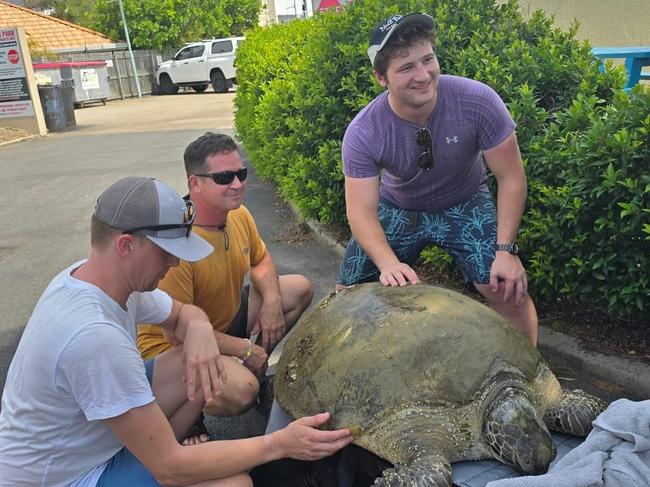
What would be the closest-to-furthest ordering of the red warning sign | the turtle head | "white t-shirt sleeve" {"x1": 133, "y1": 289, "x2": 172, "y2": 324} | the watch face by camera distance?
the turtle head < "white t-shirt sleeve" {"x1": 133, "y1": 289, "x2": 172, "y2": 324} < the watch face < the red warning sign

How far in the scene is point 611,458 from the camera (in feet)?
6.05

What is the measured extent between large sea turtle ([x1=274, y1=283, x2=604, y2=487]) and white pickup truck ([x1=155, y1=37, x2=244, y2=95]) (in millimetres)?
23659

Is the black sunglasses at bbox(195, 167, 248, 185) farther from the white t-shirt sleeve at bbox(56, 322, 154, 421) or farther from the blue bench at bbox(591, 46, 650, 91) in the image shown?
the blue bench at bbox(591, 46, 650, 91)

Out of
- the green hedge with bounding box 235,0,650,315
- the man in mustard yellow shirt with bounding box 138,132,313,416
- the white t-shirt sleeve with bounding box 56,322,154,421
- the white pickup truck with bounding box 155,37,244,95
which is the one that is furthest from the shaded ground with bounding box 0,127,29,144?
the white t-shirt sleeve with bounding box 56,322,154,421

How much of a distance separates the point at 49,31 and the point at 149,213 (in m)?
31.2

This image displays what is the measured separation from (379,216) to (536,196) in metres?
0.96

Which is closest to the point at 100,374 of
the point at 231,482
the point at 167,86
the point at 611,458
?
the point at 231,482

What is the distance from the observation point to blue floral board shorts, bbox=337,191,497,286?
125 inches

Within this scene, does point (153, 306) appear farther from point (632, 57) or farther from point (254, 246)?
point (632, 57)

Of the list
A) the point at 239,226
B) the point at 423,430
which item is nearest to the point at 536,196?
the point at 239,226

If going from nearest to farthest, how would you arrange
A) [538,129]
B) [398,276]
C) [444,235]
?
[398,276], [444,235], [538,129]

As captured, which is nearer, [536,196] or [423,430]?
[423,430]

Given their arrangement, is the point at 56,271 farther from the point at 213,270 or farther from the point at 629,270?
the point at 629,270

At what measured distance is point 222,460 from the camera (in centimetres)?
203
